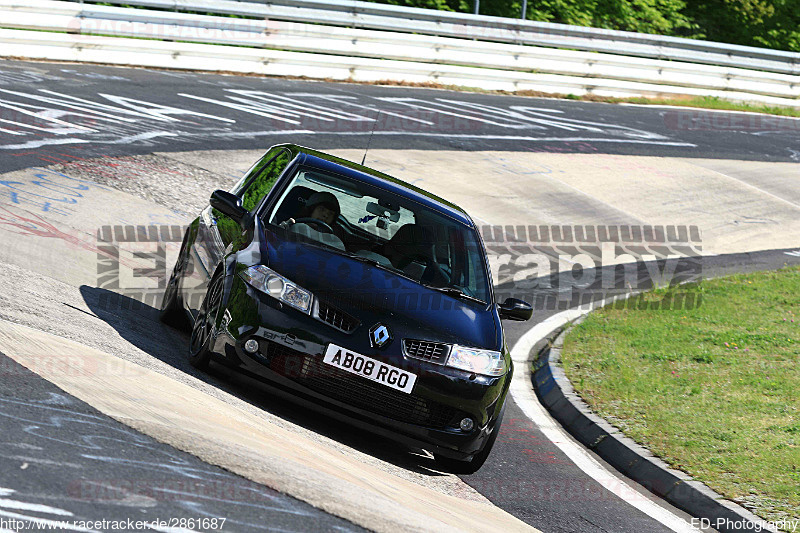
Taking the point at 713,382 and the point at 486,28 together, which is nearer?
the point at 713,382

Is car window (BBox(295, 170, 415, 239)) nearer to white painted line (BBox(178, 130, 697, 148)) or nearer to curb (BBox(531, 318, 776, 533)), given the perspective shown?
curb (BBox(531, 318, 776, 533))

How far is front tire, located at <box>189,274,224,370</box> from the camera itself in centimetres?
641

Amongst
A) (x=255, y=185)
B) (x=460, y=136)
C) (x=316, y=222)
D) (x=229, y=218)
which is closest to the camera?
(x=316, y=222)

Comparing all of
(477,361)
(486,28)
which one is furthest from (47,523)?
(486,28)

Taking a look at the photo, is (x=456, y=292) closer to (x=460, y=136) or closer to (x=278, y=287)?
(x=278, y=287)

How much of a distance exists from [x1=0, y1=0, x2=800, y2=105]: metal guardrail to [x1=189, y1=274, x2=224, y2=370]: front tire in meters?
13.4

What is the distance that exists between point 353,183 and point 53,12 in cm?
1342

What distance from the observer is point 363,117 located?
61.4 ft

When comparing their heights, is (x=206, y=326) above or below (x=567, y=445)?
above

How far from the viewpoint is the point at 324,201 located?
7.34m

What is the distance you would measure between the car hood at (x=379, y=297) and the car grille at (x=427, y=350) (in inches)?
1.4

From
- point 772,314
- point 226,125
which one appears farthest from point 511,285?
point 226,125

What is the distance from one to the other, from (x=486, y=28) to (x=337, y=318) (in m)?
19.4

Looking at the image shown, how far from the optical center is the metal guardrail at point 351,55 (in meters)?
19.1
